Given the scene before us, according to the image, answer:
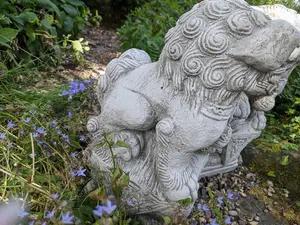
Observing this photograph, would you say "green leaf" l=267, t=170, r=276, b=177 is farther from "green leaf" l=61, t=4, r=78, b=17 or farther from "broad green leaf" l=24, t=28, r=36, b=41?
"green leaf" l=61, t=4, r=78, b=17

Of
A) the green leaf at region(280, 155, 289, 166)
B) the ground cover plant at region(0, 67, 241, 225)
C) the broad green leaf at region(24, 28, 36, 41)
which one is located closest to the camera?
the ground cover plant at region(0, 67, 241, 225)

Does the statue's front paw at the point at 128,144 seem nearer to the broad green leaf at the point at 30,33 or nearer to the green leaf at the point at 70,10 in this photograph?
the broad green leaf at the point at 30,33

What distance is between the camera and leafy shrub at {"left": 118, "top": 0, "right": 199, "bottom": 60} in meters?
2.85

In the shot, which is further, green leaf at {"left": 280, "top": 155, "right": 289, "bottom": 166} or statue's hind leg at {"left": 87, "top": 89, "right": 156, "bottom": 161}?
green leaf at {"left": 280, "top": 155, "right": 289, "bottom": 166}

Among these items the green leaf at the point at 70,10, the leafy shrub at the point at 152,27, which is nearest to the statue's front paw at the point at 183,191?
the leafy shrub at the point at 152,27

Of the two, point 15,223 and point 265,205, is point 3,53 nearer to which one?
point 15,223

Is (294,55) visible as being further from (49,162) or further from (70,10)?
(70,10)

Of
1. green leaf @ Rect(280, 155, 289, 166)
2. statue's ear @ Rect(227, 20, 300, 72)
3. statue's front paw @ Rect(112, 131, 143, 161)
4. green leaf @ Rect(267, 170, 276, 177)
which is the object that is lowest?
green leaf @ Rect(267, 170, 276, 177)

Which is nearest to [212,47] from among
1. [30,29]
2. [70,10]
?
[30,29]

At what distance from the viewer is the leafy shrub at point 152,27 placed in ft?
9.34

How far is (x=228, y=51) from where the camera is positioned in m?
1.16

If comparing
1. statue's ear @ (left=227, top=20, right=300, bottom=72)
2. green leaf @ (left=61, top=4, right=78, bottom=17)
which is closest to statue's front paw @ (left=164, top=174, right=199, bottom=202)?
statue's ear @ (left=227, top=20, right=300, bottom=72)

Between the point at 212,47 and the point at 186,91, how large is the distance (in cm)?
18

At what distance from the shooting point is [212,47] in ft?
3.78
